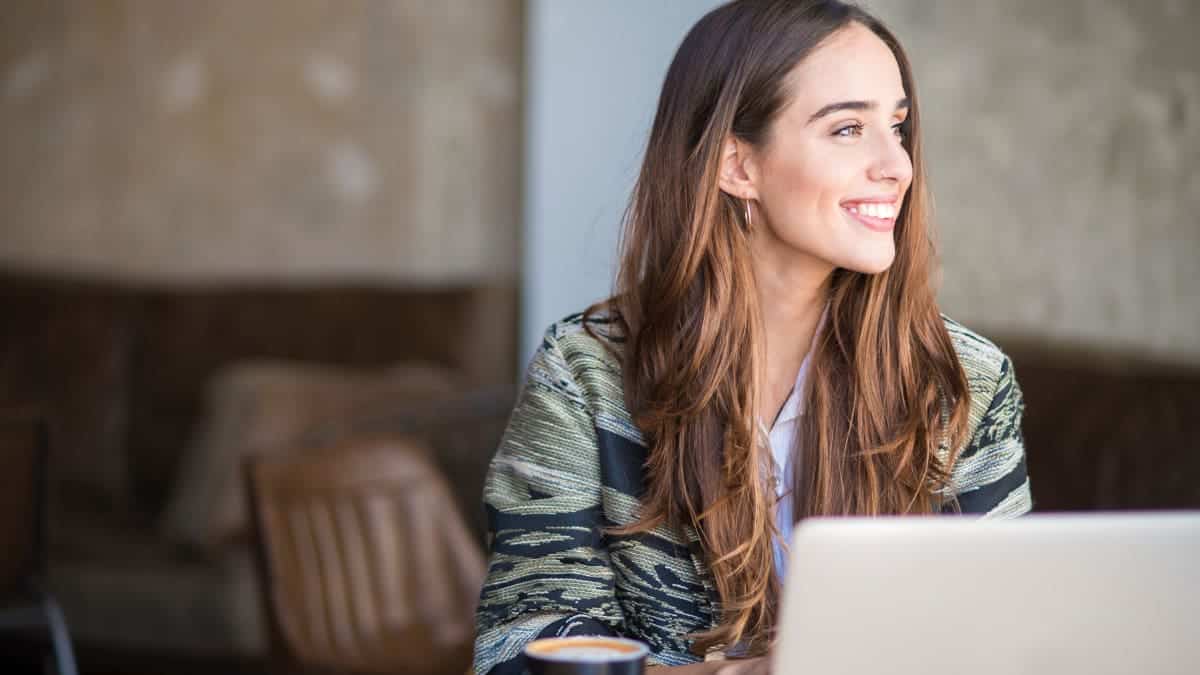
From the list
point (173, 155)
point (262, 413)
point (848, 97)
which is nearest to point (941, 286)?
point (848, 97)

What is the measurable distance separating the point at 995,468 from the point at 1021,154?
91 centimetres

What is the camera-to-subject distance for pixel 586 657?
868 mm

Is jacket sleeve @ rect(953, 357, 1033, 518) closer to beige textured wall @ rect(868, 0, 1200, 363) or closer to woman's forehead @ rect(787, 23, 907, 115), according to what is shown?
woman's forehead @ rect(787, 23, 907, 115)

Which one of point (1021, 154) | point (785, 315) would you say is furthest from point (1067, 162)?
point (785, 315)

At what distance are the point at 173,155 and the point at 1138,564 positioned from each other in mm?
3971

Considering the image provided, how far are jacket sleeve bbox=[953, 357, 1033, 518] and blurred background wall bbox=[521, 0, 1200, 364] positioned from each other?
67 cm

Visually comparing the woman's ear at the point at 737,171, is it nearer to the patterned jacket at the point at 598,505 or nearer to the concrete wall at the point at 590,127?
the patterned jacket at the point at 598,505

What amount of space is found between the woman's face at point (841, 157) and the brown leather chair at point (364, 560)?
899mm

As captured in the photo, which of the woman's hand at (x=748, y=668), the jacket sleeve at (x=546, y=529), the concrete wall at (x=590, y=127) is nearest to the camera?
the woman's hand at (x=748, y=668)

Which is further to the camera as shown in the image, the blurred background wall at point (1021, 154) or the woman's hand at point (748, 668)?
the blurred background wall at point (1021, 154)

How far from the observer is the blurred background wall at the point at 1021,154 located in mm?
1968

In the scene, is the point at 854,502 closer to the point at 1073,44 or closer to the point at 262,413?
the point at 1073,44

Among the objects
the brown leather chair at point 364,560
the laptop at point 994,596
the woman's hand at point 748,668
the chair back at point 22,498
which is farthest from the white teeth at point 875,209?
the chair back at point 22,498

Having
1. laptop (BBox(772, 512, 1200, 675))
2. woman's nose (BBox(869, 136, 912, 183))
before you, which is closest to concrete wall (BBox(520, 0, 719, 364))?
woman's nose (BBox(869, 136, 912, 183))
